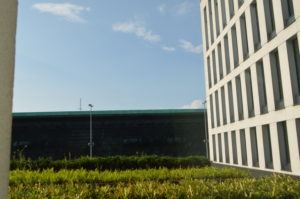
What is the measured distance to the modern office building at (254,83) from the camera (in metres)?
19.2

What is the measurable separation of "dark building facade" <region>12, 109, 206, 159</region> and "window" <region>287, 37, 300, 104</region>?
32688 millimetres

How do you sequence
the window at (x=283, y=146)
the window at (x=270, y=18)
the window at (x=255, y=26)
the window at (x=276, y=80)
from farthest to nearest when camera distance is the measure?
the window at (x=255, y=26), the window at (x=270, y=18), the window at (x=276, y=80), the window at (x=283, y=146)

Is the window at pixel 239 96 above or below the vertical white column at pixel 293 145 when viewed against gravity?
above

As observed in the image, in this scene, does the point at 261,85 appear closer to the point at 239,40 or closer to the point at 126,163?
the point at 239,40

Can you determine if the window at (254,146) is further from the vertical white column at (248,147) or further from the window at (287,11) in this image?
the window at (287,11)

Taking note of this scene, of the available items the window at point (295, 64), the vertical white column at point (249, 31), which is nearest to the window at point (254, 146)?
the vertical white column at point (249, 31)

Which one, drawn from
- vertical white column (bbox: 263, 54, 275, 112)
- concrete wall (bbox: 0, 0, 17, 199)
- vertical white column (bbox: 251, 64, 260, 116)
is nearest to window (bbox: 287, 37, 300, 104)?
vertical white column (bbox: 263, 54, 275, 112)

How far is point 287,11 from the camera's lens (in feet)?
65.4

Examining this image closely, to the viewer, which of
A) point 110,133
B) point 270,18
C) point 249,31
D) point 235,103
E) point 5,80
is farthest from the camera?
point 110,133

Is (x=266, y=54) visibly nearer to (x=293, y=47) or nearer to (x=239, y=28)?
(x=293, y=47)

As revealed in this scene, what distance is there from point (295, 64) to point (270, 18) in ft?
15.6

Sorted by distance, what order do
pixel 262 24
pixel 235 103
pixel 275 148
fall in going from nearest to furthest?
pixel 275 148 → pixel 262 24 → pixel 235 103

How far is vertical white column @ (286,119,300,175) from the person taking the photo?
18.4 metres

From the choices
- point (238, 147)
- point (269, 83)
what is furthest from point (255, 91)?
point (238, 147)
